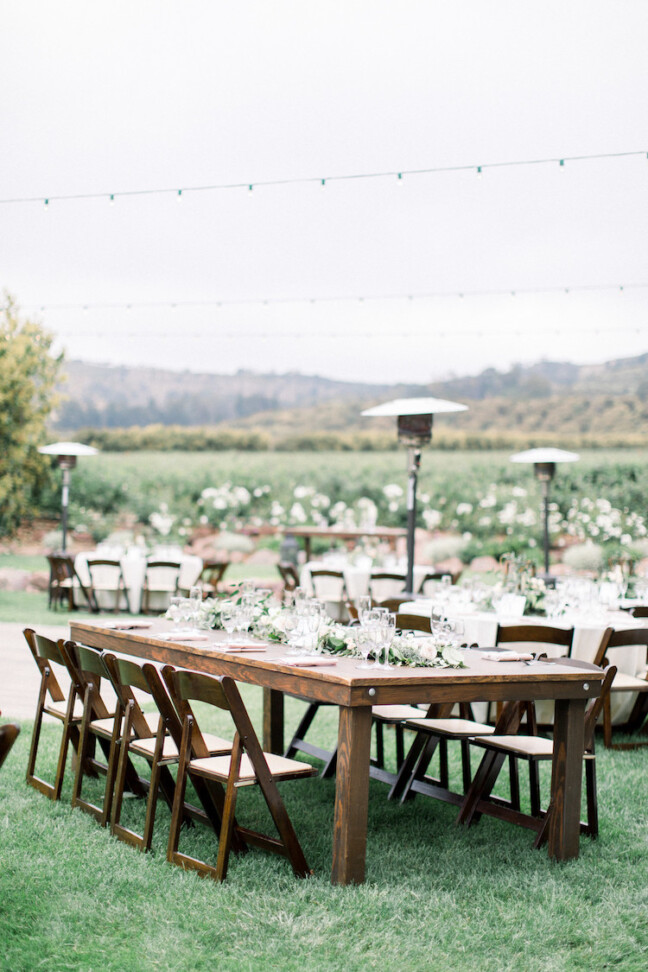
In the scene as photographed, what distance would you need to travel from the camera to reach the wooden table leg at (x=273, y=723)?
16.4ft

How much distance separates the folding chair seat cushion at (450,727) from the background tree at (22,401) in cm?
1164

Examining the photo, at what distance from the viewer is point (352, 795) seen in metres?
3.29

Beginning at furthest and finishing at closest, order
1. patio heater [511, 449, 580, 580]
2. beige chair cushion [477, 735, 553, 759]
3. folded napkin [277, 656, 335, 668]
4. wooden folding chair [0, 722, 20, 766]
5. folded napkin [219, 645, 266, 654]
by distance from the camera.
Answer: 1. patio heater [511, 449, 580, 580]
2. folded napkin [219, 645, 266, 654]
3. beige chair cushion [477, 735, 553, 759]
4. folded napkin [277, 656, 335, 668]
5. wooden folding chair [0, 722, 20, 766]

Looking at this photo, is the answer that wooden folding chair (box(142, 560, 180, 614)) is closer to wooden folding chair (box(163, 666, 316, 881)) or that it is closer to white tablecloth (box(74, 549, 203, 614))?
white tablecloth (box(74, 549, 203, 614))

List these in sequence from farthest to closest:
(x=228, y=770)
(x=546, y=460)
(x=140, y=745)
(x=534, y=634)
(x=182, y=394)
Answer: (x=182, y=394), (x=546, y=460), (x=534, y=634), (x=140, y=745), (x=228, y=770)

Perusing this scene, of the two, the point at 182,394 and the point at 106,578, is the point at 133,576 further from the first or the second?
the point at 182,394

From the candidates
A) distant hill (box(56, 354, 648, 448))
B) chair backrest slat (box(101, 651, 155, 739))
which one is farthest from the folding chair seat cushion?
distant hill (box(56, 354, 648, 448))

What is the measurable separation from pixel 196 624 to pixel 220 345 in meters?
15.4

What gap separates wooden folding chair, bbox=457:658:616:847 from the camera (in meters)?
3.96

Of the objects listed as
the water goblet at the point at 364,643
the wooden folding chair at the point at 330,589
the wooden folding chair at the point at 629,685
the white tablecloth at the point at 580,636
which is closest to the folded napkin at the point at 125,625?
the water goblet at the point at 364,643

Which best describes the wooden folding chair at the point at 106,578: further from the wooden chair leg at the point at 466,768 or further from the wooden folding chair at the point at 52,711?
the wooden chair leg at the point at 466,768

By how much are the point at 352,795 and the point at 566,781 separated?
93cm

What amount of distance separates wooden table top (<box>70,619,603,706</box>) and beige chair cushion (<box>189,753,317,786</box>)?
27 centimetres

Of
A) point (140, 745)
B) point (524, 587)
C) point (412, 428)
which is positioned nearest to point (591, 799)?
point (140, 745)
